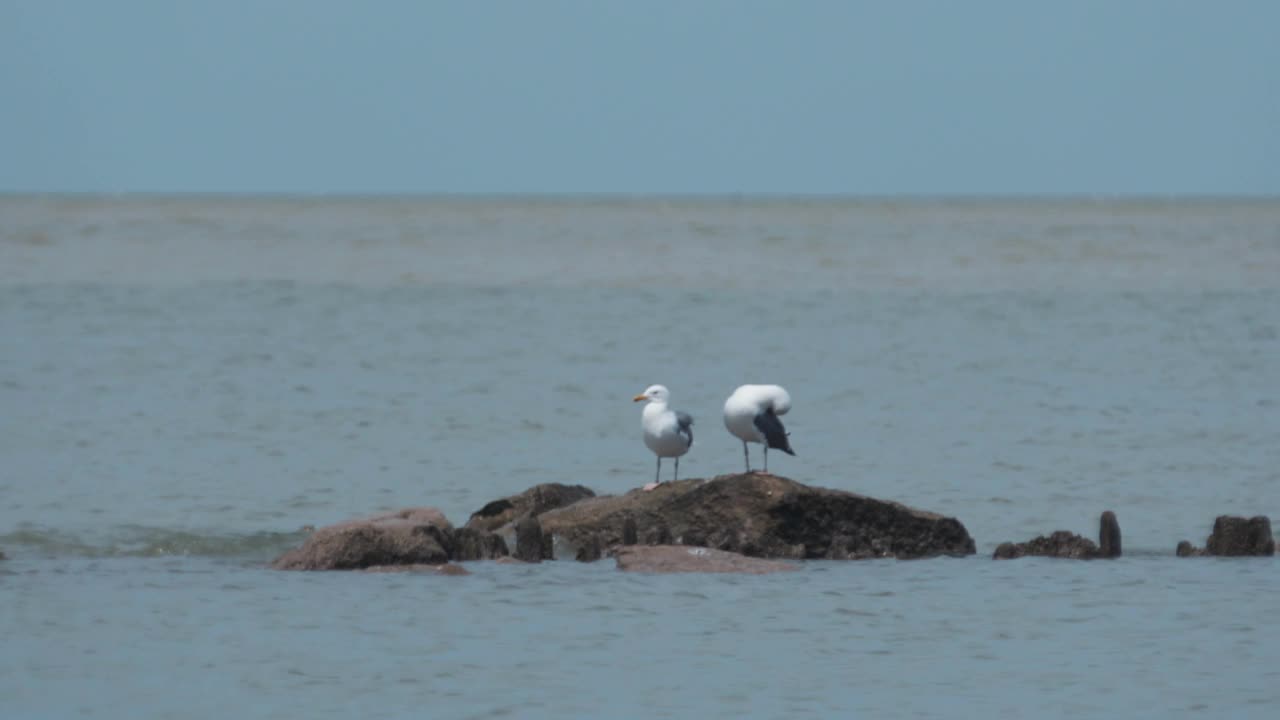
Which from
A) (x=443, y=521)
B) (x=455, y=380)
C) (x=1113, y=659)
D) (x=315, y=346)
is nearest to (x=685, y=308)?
(x=315, y=346)

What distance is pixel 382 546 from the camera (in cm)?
1733

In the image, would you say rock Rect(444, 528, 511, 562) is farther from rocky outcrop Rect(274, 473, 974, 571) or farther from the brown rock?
the brown rock

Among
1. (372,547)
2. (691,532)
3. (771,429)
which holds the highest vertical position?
(771,429)

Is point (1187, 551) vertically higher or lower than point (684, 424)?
lower

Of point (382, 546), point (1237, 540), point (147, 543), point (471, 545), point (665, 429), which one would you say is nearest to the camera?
point (382, 546)

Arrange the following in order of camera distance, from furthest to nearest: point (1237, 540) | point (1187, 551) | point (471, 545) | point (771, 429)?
point (1187, 551) → point (1237, 540) → point (471, 545) → point (771, 429)

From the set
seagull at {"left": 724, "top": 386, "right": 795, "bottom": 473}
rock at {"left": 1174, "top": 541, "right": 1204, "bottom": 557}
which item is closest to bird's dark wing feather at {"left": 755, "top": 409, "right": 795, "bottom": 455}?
seagull at {"left": 724, "top": 386, "right": 795, "bottom": 473}

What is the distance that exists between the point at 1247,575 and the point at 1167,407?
1608 cm

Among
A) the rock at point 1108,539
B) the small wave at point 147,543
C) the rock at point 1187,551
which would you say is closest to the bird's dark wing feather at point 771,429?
the rock at point 1108,539

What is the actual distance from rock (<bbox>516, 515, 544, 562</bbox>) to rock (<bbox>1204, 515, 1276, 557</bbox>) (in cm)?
558

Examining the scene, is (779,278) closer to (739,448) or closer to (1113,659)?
(739,448)

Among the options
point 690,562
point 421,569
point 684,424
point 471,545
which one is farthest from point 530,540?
point 684,424

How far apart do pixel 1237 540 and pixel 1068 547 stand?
4.67 ft

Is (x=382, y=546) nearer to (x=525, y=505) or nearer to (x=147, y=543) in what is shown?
(x=525, y=505)
